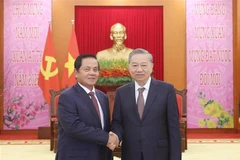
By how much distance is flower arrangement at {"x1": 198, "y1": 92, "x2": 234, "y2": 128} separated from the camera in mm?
9422

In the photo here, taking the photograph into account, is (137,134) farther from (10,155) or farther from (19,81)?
(19,81)

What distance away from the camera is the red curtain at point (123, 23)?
9.34 metres

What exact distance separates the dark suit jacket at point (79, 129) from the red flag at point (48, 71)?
5658 mm

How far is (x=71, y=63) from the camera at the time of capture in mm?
8664

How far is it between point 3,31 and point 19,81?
107 centimetres

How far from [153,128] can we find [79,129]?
0.50 metres

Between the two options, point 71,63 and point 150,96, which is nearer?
point 150,96

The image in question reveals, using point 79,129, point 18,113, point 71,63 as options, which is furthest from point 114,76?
point 79,129

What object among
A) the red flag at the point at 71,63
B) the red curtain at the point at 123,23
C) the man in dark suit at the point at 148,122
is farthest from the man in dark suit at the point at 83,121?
the red curtain at the point at 123,23

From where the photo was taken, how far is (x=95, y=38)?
369 inches

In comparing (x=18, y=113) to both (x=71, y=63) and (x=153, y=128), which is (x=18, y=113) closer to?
(x=71, y=63)

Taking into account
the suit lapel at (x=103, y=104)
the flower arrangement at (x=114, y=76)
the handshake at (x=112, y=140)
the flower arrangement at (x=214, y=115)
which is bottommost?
the flower arrangement at (x=214, y=115)

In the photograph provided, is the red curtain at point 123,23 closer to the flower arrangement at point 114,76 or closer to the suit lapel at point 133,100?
the flower arrangement at point 114,76

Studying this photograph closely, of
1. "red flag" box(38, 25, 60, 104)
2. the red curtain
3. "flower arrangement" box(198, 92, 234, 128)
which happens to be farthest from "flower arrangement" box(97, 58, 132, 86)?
"flower arrangement" box(198, 92, 234, 128)
